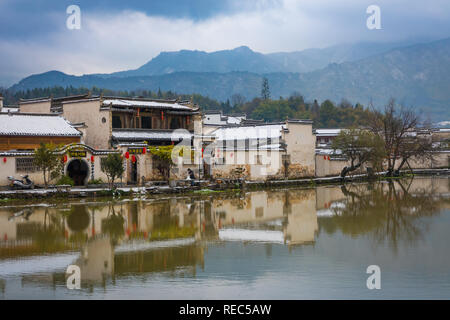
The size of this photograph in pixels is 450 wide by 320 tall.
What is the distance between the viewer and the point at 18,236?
17266 millimetres

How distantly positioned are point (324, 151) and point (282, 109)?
201 ft

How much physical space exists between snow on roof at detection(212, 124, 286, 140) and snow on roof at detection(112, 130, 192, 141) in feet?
9.50

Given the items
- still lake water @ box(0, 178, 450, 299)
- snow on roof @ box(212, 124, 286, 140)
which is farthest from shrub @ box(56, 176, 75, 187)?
snow on roof @ box(212, 124, 286, 140)

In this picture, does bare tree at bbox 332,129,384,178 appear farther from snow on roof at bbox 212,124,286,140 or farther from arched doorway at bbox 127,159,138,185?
arched doorway at bbox 127,159,138,185

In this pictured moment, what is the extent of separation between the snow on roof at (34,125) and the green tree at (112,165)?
15.8 ft

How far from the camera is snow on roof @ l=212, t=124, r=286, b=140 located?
40.9 metres

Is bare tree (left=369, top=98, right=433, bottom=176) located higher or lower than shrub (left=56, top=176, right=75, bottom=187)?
higher

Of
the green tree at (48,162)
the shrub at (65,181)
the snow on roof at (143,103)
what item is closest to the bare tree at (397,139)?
the snow on roof at (143,103)

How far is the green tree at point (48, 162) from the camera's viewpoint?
26703 mm

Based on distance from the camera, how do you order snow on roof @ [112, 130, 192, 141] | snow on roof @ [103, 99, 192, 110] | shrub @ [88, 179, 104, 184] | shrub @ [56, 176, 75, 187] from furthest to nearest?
snow on roof @ [103, 99, 192, 110] → snow on roof @ [112, 130, 192, 141] → shrub @ [88, 179, 104, 184] → shrub @ [56, 176, 75, 187]

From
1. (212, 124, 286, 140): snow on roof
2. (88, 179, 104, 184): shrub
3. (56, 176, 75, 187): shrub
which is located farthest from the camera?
(212, 124, 286, 140): snow on roof

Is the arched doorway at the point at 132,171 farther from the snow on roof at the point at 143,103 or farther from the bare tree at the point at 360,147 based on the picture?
the bare tree at the point at 360,147

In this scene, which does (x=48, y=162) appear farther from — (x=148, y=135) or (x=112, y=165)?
(x=148, y=135)
